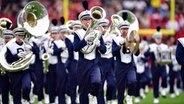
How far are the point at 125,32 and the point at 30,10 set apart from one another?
89.4 inches

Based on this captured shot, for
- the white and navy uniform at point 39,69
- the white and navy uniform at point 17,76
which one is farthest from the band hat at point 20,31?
the white and navy uniform at point 39,69

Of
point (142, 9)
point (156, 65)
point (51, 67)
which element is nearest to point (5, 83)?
point (51, 67)

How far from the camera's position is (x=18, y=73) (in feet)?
69.7

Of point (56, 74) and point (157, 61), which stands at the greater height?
point (56, 74)

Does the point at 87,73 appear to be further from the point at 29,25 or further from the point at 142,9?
the point at 142,9

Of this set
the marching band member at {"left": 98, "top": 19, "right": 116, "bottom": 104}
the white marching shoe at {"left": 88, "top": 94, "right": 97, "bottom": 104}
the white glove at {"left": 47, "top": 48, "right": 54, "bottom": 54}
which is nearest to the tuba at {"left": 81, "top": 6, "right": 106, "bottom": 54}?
the white marching shoe at {"left": 88, "top": 94, "right": 97, "bottom": 104}

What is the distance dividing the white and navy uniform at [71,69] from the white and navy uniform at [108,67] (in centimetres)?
103

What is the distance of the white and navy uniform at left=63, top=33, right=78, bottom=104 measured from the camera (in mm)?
23750

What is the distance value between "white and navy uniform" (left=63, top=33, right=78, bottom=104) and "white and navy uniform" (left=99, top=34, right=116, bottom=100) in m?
1.03

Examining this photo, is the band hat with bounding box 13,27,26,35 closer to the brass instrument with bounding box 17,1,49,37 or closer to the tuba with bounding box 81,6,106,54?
the brass instrument with bounding box 17,1,49,37

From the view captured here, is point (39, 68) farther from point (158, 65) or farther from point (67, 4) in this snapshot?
point (67, 4)

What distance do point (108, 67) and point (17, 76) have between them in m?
2.55

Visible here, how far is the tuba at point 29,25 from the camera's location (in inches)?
827

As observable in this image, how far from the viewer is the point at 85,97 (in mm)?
20328
